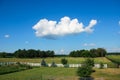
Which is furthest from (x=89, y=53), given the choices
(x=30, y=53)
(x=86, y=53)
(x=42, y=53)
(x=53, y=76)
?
(x=53, y=76)

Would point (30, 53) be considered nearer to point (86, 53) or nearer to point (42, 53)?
point (42, 53)

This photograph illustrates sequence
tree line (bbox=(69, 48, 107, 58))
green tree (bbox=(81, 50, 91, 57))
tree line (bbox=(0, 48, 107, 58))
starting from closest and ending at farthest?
green tree (bbox=(81, 50, 91, 57)) < tree line (bbox=(69, 48, 107, 58)) < tree line (bbox=(0, 48, 107, 58))

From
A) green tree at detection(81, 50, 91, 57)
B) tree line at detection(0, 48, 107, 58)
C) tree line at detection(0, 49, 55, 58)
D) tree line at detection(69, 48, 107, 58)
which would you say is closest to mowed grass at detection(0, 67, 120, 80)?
green tree at detection(81, 50, 91, 57)

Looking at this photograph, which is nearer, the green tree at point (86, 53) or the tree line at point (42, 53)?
the green tree at point (86, 53)

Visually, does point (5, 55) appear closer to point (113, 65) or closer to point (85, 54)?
point (85, 54)

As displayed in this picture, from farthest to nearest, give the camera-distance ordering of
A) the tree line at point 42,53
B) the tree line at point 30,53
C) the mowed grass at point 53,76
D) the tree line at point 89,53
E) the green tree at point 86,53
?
Result: the tree line at point 30,53 → the tree line at point 42,53 → the tree line at point 89,53 → the green tree at point 86,53 → the mowed grass at point 53,76

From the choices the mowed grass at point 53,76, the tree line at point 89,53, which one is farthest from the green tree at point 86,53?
the mowed grass at point 53,76

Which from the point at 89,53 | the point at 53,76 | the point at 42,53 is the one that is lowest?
the point at 53,76

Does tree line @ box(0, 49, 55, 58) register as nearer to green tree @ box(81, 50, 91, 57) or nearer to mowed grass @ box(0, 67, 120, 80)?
green tree @ box(81, 50, 91, 57)

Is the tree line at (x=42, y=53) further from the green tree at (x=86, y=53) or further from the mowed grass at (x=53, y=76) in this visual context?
the mowed grass at (x=53, y=76)

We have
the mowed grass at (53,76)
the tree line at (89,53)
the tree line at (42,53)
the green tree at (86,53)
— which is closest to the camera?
the mowed grass at (53,76)

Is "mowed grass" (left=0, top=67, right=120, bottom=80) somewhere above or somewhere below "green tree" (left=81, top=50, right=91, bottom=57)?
below

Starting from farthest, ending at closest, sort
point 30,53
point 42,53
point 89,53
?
point 42,53 < point 30,53 < point 89,53

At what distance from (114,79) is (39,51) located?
10125cm
